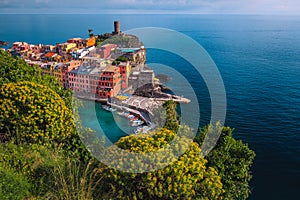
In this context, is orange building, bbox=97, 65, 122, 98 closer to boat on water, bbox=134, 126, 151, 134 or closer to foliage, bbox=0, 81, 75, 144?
boat on water, bbox=134, 126, 151, 134

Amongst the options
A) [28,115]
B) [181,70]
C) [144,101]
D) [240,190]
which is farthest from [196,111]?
[28,115]

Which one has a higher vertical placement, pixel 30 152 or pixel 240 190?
pixel 30 152

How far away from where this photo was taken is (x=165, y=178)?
3602mm

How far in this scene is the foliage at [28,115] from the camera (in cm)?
452

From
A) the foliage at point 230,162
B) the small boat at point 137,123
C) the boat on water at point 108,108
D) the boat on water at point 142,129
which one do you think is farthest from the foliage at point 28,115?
the boat on water at point 108,108

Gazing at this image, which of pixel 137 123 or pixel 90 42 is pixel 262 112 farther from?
pixel 90 42

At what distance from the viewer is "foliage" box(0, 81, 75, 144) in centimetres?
452

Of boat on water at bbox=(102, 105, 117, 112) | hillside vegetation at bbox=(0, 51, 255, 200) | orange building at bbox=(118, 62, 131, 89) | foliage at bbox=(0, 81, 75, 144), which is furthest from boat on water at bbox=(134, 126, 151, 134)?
foliage at bbox=(0, 81, 75, 144)

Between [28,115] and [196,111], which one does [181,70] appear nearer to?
[196,111]

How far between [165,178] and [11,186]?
1.85 m

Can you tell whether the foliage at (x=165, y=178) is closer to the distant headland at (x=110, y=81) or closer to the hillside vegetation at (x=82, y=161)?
the hillside vegetation at (x=82, y=161)

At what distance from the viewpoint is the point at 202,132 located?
5.30 metres

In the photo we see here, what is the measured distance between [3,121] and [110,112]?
14.6 meters

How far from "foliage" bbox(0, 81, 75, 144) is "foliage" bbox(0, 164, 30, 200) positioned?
1.31m
